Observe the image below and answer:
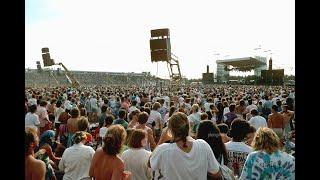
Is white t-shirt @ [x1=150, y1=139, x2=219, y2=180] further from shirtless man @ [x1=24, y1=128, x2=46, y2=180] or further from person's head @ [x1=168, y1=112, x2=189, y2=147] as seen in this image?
shirtless man @ [x1=24, y1=128, x2=46, y2=180]

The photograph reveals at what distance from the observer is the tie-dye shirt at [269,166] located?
161 inches

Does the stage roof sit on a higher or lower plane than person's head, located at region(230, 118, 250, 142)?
higher

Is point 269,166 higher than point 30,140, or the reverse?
point 30,140

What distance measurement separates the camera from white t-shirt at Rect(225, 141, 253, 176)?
17.6ft

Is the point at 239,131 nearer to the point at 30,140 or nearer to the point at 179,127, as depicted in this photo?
the point at 179,127

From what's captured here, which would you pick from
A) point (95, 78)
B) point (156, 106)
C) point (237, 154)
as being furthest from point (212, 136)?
point (95, 78)

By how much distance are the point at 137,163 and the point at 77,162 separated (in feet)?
2.78

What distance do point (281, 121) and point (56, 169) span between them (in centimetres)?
633

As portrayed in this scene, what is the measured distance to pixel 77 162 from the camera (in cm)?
545

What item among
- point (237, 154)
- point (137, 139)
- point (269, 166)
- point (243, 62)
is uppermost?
point (243, 62)

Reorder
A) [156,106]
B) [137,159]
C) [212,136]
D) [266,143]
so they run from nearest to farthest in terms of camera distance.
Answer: [266,143]
[212,136]
[137,159]
[156,106]

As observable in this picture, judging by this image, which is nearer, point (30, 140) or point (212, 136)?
point (30, 140)

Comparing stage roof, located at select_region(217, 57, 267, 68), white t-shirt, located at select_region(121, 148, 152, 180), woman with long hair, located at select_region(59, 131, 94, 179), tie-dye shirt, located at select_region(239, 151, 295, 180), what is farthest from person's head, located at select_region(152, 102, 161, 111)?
stage roof, located at select_region(217, 57, 267, 68)

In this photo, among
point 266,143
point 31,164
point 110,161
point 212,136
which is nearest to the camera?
point 31,164
